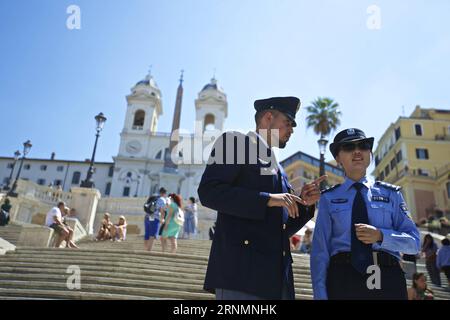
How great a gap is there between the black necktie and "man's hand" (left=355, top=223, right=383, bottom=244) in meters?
0.06

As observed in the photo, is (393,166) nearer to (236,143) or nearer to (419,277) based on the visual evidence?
(419,277)

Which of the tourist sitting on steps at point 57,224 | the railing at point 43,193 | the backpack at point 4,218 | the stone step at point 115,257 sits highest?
the railing at point 43,193

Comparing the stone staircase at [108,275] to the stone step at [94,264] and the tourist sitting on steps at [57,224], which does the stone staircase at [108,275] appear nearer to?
the stone step at [94,264]

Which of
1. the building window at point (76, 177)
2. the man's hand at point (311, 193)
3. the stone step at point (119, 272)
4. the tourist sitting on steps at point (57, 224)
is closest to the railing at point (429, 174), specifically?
the tourist sitting on steps at point (57, 224)

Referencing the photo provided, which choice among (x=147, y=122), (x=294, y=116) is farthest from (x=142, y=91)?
(x=294, y=116)

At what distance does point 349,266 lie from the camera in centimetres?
302

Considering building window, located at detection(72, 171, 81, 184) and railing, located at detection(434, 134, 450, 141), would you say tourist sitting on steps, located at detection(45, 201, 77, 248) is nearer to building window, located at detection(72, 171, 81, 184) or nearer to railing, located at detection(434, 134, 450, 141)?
railing, located at detection(434, 134, 450, 141)

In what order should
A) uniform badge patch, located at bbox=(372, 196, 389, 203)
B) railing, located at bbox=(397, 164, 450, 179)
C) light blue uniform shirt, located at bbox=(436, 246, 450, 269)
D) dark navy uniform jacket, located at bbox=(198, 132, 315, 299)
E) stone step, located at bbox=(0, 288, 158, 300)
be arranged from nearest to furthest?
dark navy uniform jacket, located at bbox=(198, 132, 315, 299)
uniform badge patch, located at bbox=(372, 196, 389, 203)
stone step, located at bbox=(0, 288, 158, 300)
light blue uniform shirt, located at bbox=(436, 246, 450, 269)
railing, located at bbox=(397, 164, 450, 179)

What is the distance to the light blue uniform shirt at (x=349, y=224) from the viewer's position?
303 centimetres

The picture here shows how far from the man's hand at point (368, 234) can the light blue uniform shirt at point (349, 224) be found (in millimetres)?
57

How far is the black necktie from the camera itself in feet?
9.61

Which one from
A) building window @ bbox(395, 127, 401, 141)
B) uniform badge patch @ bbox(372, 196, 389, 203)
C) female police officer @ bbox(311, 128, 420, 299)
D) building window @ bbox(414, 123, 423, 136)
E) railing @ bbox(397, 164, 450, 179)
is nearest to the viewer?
female police officer @ bbox(311, 128, 420, 299)

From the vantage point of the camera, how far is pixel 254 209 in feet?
8.98

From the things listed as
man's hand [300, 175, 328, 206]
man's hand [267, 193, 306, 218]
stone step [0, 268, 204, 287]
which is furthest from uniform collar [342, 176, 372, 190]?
stone step [0, 268, 204, 287]
